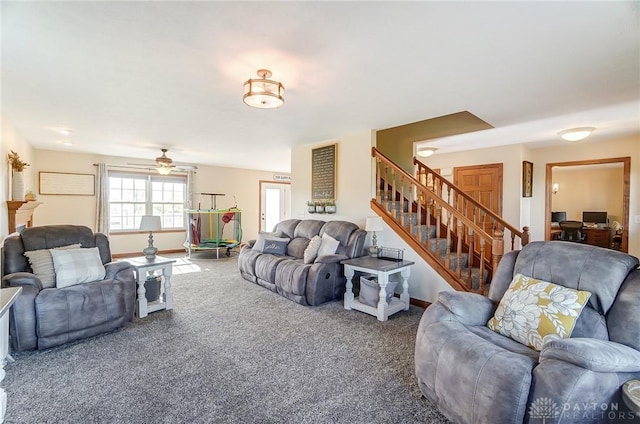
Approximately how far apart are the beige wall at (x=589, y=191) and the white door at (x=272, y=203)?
7.85 metres

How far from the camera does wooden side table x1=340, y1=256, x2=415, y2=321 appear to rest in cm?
330

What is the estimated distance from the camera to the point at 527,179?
544cm

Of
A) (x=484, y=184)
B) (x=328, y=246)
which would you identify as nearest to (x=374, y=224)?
(x=328, y=246)

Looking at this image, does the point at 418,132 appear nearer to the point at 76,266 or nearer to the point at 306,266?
the point at 306,266

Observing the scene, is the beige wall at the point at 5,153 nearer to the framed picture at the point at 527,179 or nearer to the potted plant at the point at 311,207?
→ the potted plant at the point at 311,207

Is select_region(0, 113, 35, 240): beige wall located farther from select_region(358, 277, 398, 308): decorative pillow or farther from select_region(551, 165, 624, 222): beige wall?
select_region(551, 165, 624, 222): beige wall

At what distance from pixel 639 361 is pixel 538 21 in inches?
72.1

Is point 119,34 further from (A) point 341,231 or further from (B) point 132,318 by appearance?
(A) point 341,231

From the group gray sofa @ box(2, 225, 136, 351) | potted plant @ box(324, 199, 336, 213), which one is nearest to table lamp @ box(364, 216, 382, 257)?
potted plant @ box(324, 199, 336, 213)

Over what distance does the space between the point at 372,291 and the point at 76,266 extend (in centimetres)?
302

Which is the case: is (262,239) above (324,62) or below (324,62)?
below

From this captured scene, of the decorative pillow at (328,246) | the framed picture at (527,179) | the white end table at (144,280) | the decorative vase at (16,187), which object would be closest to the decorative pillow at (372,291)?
the decorative pillow at (328,246)

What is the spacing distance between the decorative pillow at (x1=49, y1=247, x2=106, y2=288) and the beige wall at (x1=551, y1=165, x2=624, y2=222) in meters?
10.4

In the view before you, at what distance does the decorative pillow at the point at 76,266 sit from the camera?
9.25 feet
